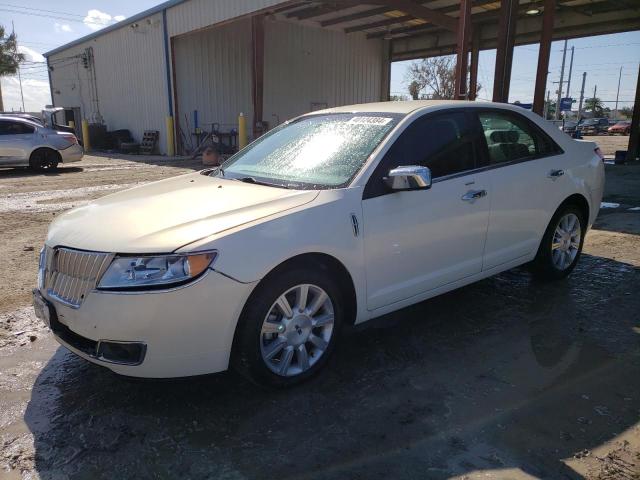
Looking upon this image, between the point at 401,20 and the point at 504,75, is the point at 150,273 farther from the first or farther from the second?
the point at 401,20

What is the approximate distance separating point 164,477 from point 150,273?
938mm

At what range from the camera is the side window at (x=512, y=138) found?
13.1 ft

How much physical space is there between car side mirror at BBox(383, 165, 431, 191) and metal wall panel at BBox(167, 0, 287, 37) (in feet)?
43.7

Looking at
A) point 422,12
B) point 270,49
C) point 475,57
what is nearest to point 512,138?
point 422,12

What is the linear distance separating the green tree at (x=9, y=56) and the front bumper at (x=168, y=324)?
52.9 m

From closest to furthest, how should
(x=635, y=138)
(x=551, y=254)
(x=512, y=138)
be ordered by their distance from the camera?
(x=512, y=138) < (x=551, y=254) < (x=635, y=138)

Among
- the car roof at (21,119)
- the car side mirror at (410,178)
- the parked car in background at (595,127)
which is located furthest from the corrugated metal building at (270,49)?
the parked car in background at (595,127)

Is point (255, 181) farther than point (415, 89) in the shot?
No

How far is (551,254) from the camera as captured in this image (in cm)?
455

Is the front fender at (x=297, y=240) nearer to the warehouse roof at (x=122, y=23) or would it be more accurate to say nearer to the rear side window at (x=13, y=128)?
the rear side window at (x=13, y=128)

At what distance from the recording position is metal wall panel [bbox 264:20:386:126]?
22141 millimetres

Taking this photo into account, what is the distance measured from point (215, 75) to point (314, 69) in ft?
15.5

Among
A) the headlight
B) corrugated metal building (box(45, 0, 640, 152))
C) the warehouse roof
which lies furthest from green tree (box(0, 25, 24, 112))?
the headlight

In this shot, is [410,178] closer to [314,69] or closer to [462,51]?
[462,51]
